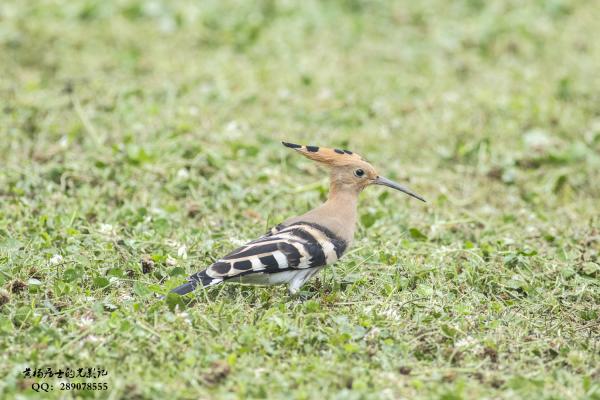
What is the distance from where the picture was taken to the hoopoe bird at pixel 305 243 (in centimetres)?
418

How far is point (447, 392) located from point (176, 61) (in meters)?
5.43

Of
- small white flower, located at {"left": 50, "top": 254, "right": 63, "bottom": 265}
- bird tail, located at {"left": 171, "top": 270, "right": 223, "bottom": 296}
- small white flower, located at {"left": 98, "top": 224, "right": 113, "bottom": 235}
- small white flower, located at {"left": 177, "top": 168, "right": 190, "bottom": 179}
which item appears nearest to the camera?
bird tail, located at {"left": 171, "top": 270, "right": 223, "bottom": 296}

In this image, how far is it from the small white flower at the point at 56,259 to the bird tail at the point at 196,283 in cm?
79

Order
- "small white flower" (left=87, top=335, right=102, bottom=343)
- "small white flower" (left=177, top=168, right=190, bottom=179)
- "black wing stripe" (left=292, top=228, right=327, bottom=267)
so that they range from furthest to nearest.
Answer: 1. "small white flower" (left=177, top=168, right=190, bottom=179)
2. "black wing stripe" (left=292, top=228, right=327, bottom=267)
3. "small white flower" (left=87, top=335, right=102, bottom=343)

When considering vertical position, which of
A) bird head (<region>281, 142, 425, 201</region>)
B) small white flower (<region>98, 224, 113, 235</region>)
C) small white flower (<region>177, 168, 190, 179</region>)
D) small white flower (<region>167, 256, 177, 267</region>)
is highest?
bird head (<region>281, 142, 425, 201</region>)

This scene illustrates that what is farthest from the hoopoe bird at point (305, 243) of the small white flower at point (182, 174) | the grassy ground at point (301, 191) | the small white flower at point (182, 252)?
the small white flower at point (182, 174)

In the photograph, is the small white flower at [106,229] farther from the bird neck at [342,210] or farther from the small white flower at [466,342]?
the small white flower at [466,342]

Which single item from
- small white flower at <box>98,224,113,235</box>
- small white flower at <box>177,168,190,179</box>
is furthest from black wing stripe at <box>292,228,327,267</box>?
Answer: small white flower at <box>177,168,190,179</box>

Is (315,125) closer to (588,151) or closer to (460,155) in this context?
(460,155)

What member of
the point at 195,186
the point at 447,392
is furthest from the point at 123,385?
the point at 195,186

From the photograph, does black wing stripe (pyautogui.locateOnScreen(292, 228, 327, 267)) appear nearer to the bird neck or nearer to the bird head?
the bird neck

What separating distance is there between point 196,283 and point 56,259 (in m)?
0.87

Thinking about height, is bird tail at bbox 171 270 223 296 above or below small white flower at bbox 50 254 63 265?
above

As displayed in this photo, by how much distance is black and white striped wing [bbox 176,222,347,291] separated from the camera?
13.7ft
